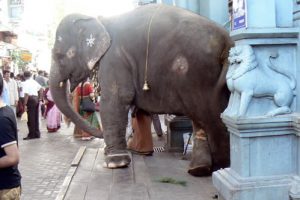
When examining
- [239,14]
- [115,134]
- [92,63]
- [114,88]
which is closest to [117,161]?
[115,134]

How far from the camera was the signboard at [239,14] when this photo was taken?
432cm

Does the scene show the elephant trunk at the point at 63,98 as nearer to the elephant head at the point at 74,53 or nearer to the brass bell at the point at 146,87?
the elephant head at the point at 74,53

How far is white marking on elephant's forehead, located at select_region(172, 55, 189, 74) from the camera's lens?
6.36 metres

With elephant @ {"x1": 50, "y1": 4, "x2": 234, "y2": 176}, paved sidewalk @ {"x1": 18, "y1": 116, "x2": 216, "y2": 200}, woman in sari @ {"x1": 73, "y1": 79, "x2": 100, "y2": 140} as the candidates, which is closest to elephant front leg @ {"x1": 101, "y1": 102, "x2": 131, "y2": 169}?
elephant @ {"x1": 50, "y1": 4, "x2": 234, "y2": 176}

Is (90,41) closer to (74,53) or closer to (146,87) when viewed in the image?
(74,53)

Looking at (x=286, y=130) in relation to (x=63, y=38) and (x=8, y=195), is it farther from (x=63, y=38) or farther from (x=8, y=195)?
(x=63, y=38)

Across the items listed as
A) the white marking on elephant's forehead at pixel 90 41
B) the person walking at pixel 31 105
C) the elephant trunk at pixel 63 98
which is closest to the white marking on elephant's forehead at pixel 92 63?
the white marking on elephant's forehead at pixel 90 41

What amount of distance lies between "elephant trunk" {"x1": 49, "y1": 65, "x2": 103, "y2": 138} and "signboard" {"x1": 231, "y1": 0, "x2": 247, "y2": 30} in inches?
159

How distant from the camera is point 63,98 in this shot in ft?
26.9

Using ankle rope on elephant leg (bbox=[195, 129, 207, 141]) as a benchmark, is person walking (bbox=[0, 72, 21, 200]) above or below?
above

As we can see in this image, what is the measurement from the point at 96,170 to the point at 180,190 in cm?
167

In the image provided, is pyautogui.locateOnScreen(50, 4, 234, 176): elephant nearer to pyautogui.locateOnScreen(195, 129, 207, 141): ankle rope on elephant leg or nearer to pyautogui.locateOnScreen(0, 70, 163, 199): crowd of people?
pyautogui.locateOnScreen(195, 129, 207, 141): ankle rope on elephant leg

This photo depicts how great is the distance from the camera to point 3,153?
3.55 meters

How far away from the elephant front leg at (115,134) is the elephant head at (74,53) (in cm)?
75
